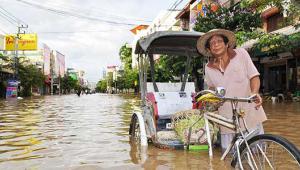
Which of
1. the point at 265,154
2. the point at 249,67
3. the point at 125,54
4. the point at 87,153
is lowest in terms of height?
the point at 87,153

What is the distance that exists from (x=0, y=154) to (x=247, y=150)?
15.7ft

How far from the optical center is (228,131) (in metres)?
4.71

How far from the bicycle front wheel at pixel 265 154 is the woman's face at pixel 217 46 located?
131 centimetres

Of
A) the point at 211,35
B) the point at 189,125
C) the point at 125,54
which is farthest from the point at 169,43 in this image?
the point at 125,54

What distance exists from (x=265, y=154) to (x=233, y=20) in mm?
21188

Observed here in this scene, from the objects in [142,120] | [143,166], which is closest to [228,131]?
[143,166]

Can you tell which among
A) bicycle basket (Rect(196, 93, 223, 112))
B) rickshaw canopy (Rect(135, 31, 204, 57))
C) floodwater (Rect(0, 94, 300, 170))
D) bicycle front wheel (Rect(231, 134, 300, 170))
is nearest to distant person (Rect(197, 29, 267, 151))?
bicycle basket (Rect(196, 93, 223, 112))

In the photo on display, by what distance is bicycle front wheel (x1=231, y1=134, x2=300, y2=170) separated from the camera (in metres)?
3.47

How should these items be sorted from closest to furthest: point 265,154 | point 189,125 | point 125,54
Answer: point 265,154 → point 189,125 → point 125,54

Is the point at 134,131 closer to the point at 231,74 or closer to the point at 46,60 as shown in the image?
the point at 231,74

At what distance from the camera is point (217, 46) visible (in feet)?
15.9

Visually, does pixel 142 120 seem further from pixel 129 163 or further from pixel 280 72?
pixel 280 72

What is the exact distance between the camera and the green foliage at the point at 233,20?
935 inches

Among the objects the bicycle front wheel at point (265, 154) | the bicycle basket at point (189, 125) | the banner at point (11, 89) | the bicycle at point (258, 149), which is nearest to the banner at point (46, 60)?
the banner at point (11, 89)
